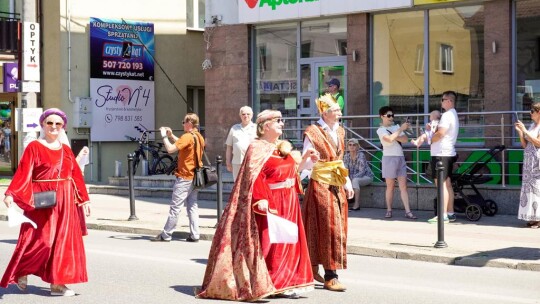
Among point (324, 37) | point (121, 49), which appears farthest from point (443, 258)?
point (121, 49)

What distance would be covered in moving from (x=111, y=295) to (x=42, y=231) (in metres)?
0.92

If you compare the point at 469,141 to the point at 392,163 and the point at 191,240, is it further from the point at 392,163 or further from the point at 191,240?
the point at 191,240

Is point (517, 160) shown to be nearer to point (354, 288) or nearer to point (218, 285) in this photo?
point (354, 288)

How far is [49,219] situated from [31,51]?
9.29 meters

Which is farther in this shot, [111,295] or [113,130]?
[113,130]

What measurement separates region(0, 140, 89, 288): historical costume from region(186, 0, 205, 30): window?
1965 cm

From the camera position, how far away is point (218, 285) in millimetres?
9320

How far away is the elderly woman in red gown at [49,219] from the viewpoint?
963cm

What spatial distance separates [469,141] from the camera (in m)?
19.3

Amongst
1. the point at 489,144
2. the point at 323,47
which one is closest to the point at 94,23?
the point at 323,47

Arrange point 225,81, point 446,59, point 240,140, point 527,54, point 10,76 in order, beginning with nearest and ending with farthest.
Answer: point 240,140 < point 527,54 < point 446,59 < point 225,81 < point 10,76

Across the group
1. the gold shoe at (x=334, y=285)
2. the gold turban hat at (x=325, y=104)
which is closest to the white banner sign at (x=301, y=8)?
the gold turban hat at (x=325, y=104)

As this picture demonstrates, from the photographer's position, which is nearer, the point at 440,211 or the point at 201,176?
the point at 440,211

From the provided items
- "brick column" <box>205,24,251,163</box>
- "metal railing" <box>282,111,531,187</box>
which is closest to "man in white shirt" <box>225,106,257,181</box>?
"metal railing" <box>282,111,531,187</box>
